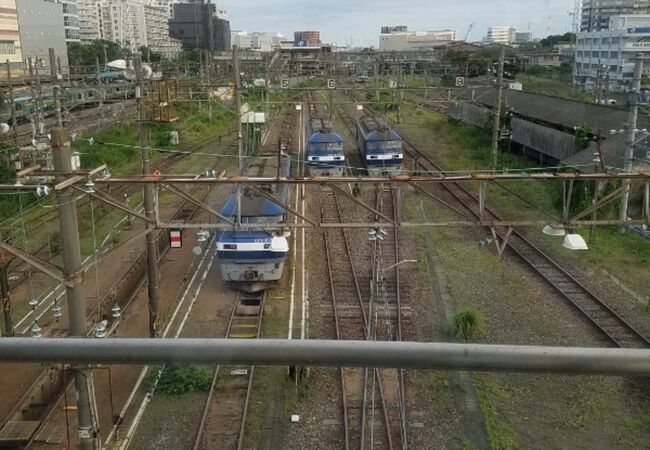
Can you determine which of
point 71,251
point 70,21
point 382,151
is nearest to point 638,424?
point 71,251

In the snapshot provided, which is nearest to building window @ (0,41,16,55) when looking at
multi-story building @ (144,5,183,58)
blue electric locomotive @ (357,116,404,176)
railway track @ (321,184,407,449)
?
blue electric locomotive @ (357,116,404,176)

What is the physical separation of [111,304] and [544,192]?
11.1 metres

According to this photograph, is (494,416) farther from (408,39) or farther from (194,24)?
(194,24)

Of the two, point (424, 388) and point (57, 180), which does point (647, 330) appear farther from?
point (57, 180)

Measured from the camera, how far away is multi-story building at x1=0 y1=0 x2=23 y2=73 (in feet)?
119

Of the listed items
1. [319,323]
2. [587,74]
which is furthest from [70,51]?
[319,323]

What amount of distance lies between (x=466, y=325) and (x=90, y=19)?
80958 millimetres

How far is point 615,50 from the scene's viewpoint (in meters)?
40.2

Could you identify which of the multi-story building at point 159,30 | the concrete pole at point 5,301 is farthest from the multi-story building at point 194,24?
the concrete pole at point 5,301

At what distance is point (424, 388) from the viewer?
762 centimetres

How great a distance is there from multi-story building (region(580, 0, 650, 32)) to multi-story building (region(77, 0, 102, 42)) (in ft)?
176

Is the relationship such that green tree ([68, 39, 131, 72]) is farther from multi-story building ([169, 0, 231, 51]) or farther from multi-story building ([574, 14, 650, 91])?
multi-story building ([169, 0, 231, 51])

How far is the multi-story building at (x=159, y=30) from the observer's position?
72.1 meters

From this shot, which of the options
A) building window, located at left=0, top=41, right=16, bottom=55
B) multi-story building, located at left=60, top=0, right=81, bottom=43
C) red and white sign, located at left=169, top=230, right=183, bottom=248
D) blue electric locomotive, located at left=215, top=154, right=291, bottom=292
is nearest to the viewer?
red and white sign, located at left=169, top=230, right=183, bottom=248
